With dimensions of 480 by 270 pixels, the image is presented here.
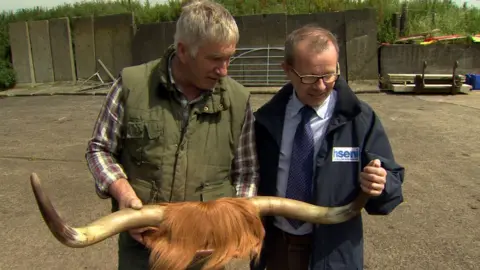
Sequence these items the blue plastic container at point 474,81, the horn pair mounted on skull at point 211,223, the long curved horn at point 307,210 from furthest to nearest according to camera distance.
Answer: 1. the blue plastic container at point 474,81
2. the long curved horn at point 307,210
3. the horn pair mounted on skull at point 211,223

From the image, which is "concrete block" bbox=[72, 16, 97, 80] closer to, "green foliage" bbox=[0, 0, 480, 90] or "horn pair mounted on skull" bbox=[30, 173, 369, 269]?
"green foliage" bbox=[0, 0, 480, 90]

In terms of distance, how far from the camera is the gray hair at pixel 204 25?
7.00 ft

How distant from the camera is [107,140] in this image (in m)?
2.45

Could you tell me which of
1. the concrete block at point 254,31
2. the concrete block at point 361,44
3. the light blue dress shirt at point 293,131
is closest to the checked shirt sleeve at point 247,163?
the light blue dress shirt at point 293,131

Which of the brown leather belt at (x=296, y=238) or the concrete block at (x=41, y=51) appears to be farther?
the concrete block at (x=41, y=51)

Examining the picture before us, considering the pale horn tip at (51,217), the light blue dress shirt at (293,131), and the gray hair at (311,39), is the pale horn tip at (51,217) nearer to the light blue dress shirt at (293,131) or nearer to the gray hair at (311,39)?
the light blue dress shirt at (293,131)

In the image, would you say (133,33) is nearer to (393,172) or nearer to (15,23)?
(15,23)

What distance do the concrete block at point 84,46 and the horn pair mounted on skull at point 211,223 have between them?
19.4 m

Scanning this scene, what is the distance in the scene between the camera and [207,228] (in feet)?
6.96

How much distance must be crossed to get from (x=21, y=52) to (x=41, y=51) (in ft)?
3.61

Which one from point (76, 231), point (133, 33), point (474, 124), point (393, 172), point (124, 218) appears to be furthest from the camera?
point (133, 33)

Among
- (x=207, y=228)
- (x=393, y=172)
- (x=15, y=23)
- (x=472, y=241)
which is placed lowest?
(x=472, y=241)

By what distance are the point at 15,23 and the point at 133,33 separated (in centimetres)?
643

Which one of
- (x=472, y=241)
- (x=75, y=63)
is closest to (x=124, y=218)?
(x=472, y=241)
